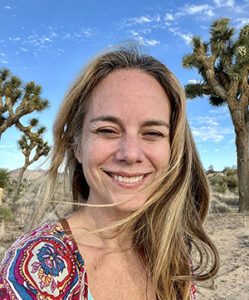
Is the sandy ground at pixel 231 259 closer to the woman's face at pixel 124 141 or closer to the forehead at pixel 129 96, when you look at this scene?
the woman's face at pixel 124 141

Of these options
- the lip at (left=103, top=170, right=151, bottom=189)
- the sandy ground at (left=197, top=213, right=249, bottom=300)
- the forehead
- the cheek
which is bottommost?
the sandy ground at (left=197, top=213, right=249, bottom=300)

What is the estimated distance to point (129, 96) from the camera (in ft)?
5.34

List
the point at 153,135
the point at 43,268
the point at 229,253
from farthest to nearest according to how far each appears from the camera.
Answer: the point at 229,253, the point at 153,135, the point at 43,268

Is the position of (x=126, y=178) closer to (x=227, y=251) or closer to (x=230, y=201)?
(x=227, y=251)

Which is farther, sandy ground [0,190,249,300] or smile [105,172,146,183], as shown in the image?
sandy ground [0,190,249,300]

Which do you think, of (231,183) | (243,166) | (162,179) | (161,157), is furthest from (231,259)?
(231,183)

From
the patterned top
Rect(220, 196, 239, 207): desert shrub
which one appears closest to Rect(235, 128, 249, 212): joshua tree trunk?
Rect(220, 196, 239, 207): desert shrub

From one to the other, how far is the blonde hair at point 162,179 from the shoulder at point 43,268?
1.40 ft

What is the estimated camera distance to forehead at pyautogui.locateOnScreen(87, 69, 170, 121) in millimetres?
1619

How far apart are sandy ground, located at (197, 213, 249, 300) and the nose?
1.32 meters

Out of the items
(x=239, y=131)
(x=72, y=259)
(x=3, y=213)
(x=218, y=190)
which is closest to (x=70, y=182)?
(x=72, y=259)

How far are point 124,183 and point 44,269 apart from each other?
622mm

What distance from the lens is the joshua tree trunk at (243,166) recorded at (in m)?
10.8

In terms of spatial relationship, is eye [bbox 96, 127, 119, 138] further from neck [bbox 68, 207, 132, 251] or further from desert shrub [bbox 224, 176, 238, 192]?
desert shrub [bbox 224, 176, 238, 192]
